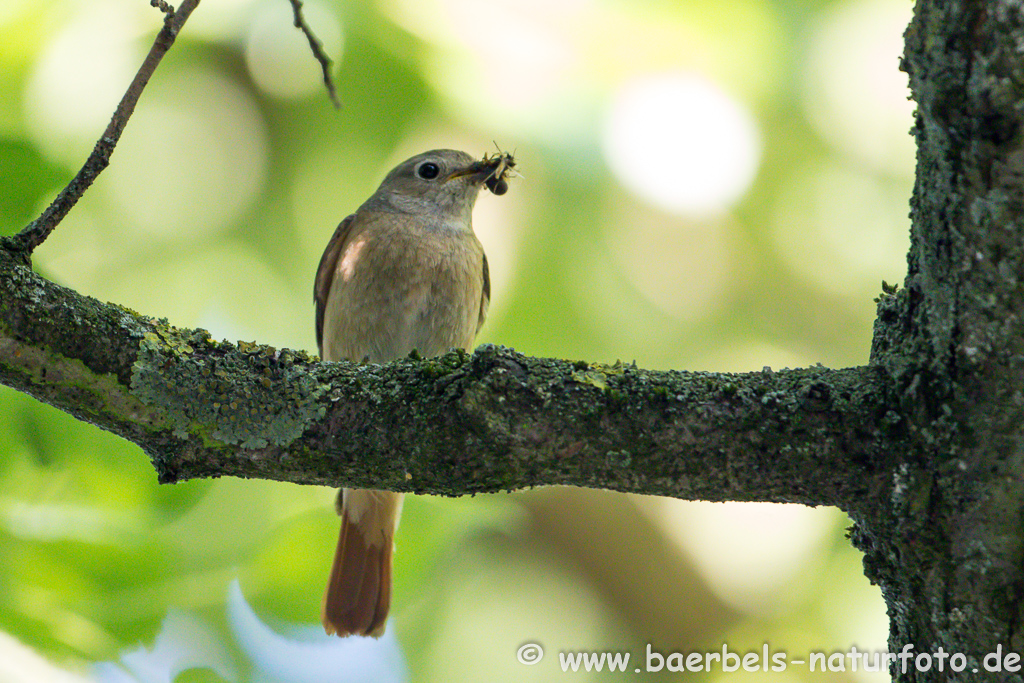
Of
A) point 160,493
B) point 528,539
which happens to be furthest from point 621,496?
point 160,493

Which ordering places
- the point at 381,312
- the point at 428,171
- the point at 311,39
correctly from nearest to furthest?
1. the point at 311,39
2. the point at 381,312
3. the point at 428,171

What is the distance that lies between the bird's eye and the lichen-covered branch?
2.72 m

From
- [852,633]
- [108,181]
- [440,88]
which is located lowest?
[852,633]

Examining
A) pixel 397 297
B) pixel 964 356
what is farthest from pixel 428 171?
pixel 964 356

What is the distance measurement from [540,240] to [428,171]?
741 millimetres

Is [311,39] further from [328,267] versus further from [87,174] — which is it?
[328,267]

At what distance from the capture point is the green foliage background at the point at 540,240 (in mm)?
4172

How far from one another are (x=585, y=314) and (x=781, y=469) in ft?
9.49

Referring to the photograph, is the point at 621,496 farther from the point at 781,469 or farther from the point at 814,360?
the point at 781,469

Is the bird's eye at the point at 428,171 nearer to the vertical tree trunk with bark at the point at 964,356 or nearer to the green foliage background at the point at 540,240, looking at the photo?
the green foliage background at the point at 540,240

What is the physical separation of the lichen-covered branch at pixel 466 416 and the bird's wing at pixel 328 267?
2425mm

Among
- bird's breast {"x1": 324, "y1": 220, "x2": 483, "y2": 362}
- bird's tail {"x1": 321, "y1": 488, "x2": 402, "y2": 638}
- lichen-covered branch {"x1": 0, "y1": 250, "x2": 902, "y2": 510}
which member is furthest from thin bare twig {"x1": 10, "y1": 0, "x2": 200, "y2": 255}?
bird's tail {"x1": 321, "y1": 488, "x2": 402, "y2": 638}

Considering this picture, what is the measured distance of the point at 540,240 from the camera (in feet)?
15.7

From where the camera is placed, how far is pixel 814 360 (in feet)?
15.1
